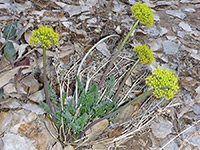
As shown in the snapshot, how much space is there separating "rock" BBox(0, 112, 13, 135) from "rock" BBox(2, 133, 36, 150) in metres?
0.06

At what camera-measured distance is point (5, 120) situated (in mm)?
1791

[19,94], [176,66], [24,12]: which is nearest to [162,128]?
[176,66]

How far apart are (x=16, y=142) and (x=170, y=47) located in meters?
2.15

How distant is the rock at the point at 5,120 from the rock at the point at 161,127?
1.41 m

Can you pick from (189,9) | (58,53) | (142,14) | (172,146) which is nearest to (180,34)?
(189,9)

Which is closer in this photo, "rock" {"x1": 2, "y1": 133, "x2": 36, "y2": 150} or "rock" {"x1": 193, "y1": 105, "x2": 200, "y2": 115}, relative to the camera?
"rock" {"x1": 2, "y1": 133, "x2": 36, "y2": 150}

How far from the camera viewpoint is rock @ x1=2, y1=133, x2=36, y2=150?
1.67 metres

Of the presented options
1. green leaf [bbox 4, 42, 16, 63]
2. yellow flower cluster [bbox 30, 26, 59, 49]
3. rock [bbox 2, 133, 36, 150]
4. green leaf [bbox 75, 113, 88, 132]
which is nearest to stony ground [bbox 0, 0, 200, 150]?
rock [bbox 2, 133, 36, 150]

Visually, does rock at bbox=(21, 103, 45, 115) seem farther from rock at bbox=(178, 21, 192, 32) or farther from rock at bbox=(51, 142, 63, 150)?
rock at bbox=(178, 21, 192, 32)

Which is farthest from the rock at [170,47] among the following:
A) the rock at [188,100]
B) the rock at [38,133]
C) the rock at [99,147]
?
the rock at [38,133]

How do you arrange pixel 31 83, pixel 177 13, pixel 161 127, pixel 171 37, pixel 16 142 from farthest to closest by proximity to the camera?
pixel 177 13 → pixel 171 37 → pixel 161 127 → pixel 31 83 → pixel 16 142

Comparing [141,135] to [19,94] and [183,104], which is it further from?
[19,94]

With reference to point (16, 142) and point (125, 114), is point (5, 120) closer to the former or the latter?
point (16, 142)

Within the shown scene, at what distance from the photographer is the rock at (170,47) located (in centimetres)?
269
